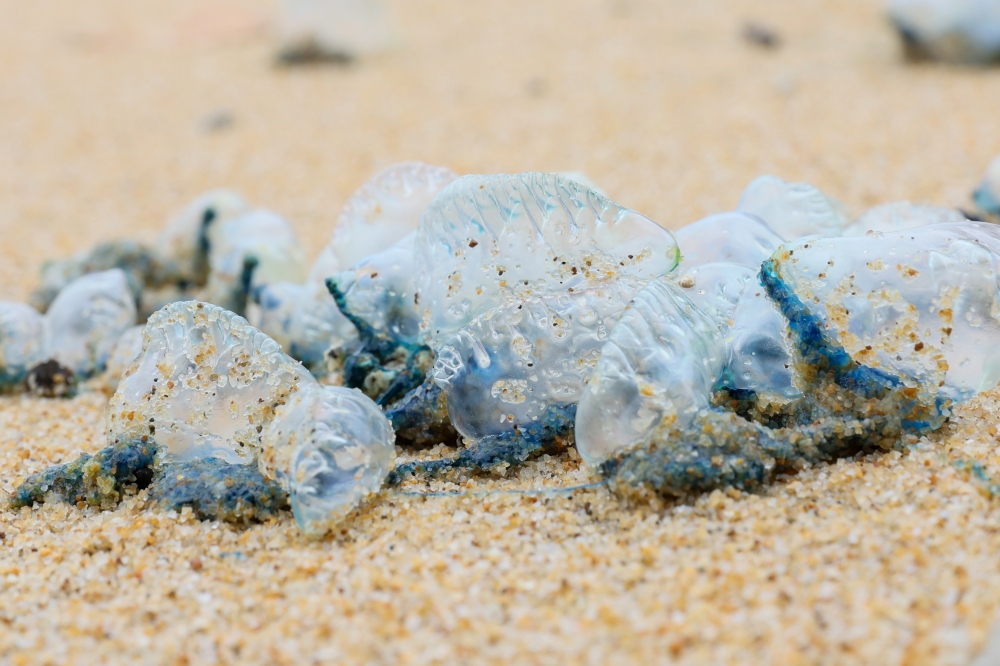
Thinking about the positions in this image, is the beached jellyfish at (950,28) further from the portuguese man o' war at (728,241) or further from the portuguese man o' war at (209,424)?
the portuguese man o' war at (209,424)

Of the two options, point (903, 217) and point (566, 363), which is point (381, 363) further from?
point (903, 217)

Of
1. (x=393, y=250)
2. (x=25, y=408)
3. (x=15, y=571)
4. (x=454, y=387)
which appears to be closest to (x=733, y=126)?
(x=393, y=250)

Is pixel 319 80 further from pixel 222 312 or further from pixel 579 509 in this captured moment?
pixel 579 509

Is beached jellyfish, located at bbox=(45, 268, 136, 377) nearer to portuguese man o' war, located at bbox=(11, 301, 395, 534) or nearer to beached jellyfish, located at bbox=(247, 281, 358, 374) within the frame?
beached jellyfish, located at bbox=(247, 281, 358, 374)

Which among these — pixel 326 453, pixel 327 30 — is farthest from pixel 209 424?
pixel 327 30

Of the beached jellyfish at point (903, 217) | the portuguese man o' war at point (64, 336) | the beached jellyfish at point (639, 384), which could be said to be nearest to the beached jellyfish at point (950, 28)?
the beached jellyfish at point (903, 217)

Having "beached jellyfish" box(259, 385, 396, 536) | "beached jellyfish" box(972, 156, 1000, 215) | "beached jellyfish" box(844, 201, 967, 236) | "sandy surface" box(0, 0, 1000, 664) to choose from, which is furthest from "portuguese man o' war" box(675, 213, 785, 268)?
"beached jellyfish" box(972, 156, 1000, 215)
